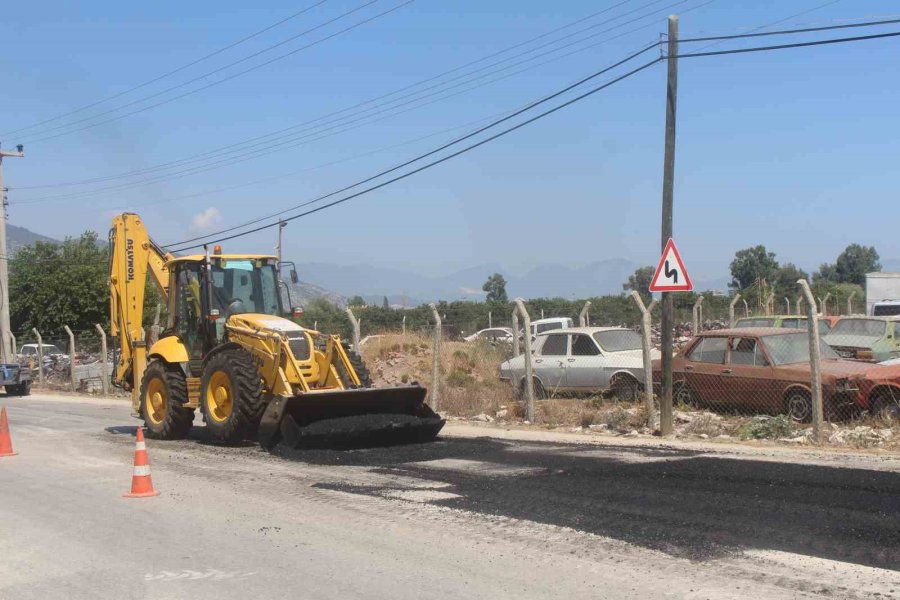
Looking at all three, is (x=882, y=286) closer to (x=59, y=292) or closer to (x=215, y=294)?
(x=215, y=294)

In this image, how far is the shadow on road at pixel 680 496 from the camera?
22.0 ft

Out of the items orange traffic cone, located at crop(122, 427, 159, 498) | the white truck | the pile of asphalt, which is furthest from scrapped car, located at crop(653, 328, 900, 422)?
the white truck

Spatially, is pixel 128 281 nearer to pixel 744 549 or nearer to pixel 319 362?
pixel 319 362

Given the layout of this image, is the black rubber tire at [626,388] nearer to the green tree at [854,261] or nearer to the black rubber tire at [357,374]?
the black rubber tire at [357,374]

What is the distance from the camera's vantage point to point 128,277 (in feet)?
52.4

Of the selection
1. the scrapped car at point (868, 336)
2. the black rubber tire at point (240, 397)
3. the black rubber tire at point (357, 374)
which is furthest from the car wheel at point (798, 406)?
the black rubber tire at point (240, 397)

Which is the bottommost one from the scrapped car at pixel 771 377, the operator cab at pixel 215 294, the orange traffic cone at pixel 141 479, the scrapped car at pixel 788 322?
the orange traffic cone at pixel 141 479

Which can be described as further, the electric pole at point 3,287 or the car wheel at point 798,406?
the electric pole at point 3,287

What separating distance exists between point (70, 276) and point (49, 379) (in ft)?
41.2

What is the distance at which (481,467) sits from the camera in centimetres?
1041

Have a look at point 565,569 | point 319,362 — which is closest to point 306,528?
point 565,569

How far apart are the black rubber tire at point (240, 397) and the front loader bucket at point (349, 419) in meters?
0.46

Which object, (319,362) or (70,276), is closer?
(319,362)

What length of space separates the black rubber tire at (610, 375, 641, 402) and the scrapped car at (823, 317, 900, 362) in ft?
17.1
